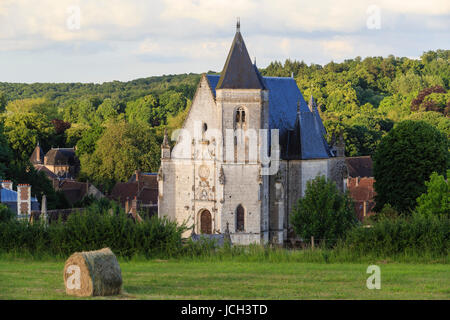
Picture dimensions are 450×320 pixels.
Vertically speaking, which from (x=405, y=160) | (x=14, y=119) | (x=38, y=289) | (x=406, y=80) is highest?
(x=406, y=80)

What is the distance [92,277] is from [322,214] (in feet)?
91.0

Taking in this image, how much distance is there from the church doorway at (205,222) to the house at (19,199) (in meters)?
11.2

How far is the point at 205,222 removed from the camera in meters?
51.2

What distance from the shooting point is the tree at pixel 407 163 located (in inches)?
2132

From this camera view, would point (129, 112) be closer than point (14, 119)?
No

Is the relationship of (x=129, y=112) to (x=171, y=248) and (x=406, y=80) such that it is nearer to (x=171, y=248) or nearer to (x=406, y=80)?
(x=406, y=80)

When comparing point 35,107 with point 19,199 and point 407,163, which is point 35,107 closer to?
point 19,199

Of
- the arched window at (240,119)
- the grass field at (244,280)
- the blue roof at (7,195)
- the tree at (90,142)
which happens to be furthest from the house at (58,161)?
the grass field at (244,280)

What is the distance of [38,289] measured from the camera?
16781 millimetres

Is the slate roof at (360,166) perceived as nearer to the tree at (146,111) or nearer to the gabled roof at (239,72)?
the gabled roof at (239,72)

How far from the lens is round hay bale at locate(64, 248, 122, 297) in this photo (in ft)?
53.5

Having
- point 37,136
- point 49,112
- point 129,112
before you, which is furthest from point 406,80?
point 37,136

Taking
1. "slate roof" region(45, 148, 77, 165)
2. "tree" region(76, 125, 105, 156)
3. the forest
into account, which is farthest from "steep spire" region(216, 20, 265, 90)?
"slate roof" region(45, 148, 77, 165)
